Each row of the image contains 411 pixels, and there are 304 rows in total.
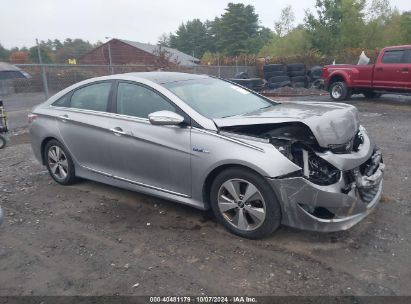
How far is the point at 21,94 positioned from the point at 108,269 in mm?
11168

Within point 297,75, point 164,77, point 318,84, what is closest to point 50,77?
point 164,77

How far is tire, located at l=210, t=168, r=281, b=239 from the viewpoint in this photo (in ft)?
10.9

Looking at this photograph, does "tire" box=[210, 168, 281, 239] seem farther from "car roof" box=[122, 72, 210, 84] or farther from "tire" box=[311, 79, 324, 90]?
"tire" box=[311, 79, 324, 90]

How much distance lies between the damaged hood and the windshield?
0.85 feet

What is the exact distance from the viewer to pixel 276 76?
20.8m

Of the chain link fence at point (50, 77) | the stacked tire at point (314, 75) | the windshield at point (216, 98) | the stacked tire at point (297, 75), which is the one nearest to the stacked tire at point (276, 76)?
the stacked tire at point (297, 75)

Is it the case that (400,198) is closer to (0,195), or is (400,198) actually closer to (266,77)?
(0,195)

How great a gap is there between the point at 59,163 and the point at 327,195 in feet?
12.2

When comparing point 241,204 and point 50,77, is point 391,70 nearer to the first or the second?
point 241,204

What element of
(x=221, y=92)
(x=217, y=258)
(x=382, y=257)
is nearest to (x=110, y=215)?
(x=217, y=258)

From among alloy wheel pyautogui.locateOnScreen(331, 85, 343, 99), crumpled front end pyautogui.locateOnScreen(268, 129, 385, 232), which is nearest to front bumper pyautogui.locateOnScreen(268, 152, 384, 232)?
crumpled front end pyautogui.locateOnScreen(268, 129, 385, 232)

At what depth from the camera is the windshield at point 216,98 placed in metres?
4.00

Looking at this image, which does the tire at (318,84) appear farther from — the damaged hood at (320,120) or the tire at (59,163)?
the tire at (59,163)

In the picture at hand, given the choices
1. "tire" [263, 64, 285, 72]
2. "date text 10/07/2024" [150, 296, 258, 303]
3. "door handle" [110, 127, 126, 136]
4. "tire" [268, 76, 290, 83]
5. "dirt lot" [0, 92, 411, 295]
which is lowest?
"date text 10/07/2024" [150, 296, 258, 303]
